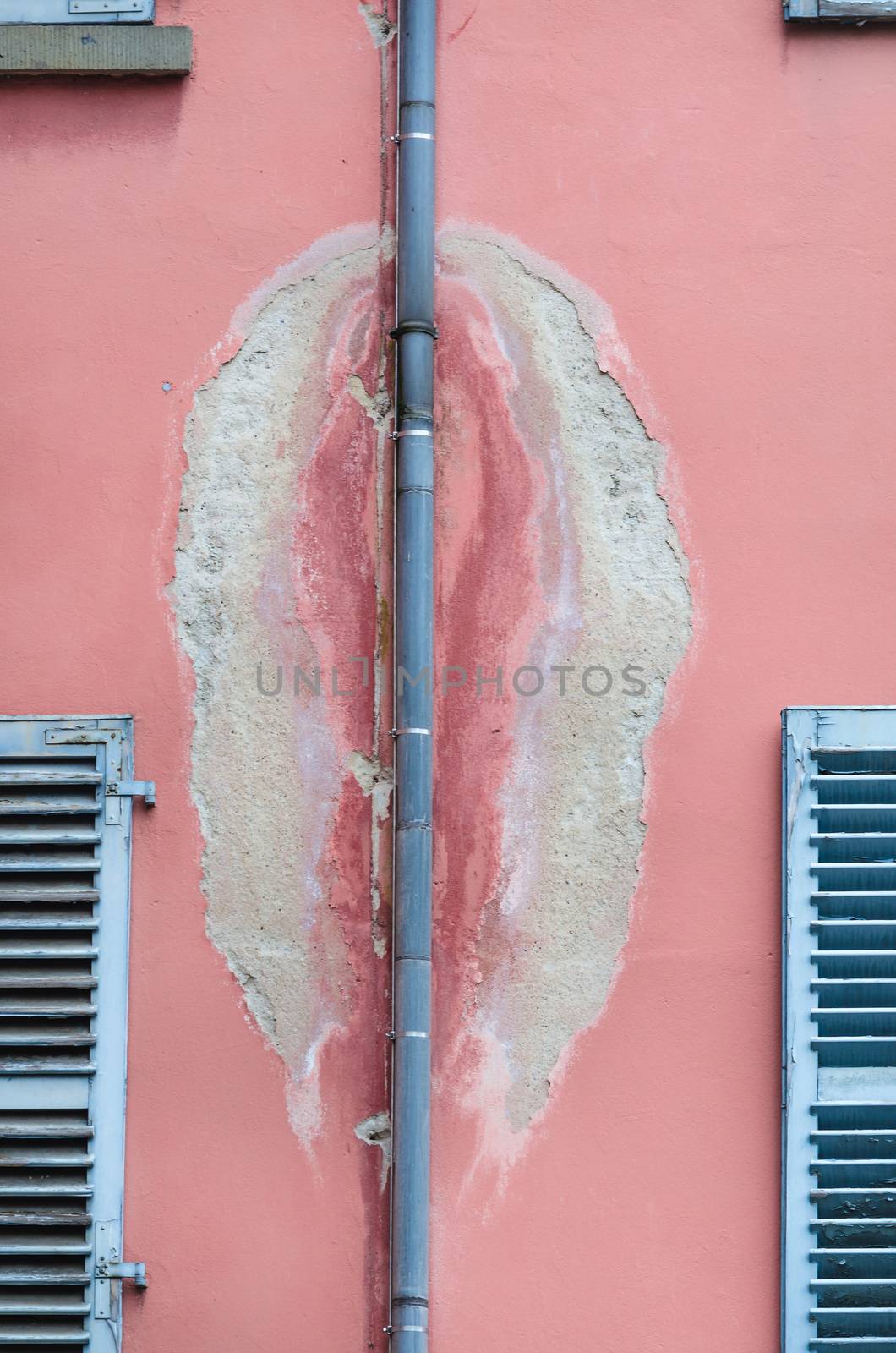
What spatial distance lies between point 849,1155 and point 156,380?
254 centimetres

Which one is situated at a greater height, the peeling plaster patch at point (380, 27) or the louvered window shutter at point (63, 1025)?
the peeling plaster patch at point (380, 27)

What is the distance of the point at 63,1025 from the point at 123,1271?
58cm

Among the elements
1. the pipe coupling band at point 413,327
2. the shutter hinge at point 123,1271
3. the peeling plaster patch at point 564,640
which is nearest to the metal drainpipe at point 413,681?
the pipe coupling band at point 413,327

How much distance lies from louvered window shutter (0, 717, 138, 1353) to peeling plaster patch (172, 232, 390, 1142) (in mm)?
244

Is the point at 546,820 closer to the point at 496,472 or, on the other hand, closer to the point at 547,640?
the point at 547,640

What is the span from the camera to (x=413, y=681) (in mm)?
3494

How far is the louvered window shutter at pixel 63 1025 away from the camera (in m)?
3.33

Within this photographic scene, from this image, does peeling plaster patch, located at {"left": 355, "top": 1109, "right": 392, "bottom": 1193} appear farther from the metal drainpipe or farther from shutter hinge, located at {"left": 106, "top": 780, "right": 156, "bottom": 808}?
shutter hinge, located at {"left": 106, "top": 780, "right": 156, "bottom": 808}

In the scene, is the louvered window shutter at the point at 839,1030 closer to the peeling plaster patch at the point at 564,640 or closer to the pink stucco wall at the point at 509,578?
the pink stucco wall at the point at 509,578

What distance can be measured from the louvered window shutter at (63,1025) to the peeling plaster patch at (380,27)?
186 cm

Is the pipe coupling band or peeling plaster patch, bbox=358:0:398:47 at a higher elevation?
peeling plaster patch, bbox=358:0:398:47

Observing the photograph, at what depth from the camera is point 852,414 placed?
11.9 ft

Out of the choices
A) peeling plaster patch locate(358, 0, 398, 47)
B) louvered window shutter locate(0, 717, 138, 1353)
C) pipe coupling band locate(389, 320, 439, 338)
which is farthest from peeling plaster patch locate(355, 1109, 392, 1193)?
peeling plaster patch locate(358, 0, 398, 47)

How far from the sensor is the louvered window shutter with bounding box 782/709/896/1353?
131 inches
